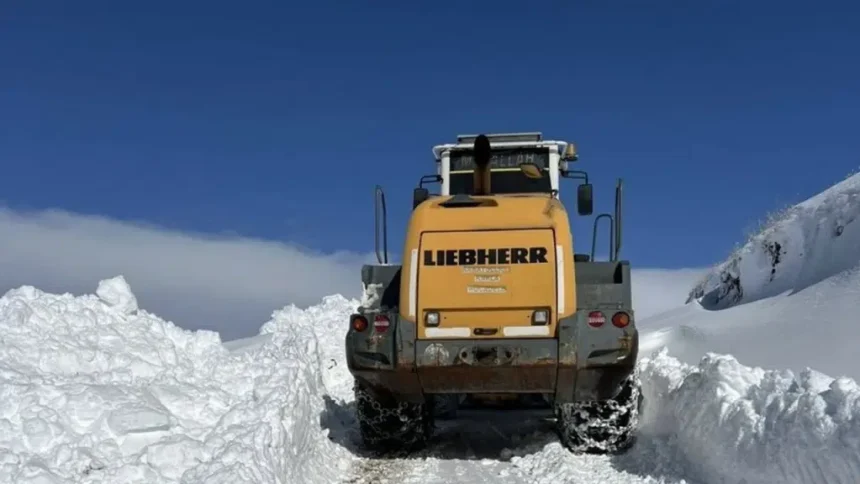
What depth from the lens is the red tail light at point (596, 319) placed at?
636 centimetres

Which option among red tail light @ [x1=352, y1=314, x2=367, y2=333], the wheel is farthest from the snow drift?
red tail light @ [x1=352, y1=314, x2=367, y2=333]

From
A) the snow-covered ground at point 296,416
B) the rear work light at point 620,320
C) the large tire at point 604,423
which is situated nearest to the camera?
the snow-covered ground at point 296,416

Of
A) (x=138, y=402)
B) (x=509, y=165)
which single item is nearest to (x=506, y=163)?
(x=509, y=165)

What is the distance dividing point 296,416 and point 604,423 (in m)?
2.74

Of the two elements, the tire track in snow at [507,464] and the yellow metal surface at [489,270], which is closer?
the tire track in snow at [507,464]

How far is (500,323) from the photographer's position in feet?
20.9

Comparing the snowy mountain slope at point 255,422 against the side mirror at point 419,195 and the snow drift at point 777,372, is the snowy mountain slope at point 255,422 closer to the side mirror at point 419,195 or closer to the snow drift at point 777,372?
the snow drift at point 777,372

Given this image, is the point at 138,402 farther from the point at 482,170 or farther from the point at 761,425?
the point at 761,425

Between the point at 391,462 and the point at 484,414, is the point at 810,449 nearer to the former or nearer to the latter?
the point at 391,462

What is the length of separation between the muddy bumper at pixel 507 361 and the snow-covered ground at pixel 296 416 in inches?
28.4

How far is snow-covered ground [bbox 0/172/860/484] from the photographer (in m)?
4.67

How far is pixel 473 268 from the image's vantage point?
6473mm

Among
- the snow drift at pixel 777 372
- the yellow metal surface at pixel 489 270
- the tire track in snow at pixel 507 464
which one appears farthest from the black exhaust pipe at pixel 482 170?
the snow drift at pixel 777 372

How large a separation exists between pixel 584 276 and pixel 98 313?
4435mm
